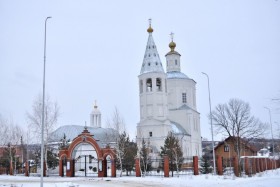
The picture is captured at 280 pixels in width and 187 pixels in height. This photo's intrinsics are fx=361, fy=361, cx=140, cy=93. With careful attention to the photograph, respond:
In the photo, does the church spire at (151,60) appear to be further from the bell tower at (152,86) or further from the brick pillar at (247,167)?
the brick pillar at (247,167)

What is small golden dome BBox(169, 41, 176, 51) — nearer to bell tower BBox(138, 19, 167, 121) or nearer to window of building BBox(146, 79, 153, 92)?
bell tower BBox(138, 19, 167, 121)

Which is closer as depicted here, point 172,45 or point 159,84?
point 159,84

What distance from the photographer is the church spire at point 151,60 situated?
172ft

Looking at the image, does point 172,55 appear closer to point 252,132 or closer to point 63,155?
point 252,132

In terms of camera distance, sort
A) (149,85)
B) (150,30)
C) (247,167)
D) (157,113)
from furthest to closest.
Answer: (150,30) → (149,85) → (157,113) → (247,167)

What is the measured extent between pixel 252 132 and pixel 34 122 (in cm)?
2461

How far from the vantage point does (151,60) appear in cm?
5312

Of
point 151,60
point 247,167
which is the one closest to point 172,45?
point 151,60

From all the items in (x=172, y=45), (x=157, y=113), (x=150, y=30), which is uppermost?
(x=172, y=45)

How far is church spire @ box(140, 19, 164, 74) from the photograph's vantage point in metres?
52.5

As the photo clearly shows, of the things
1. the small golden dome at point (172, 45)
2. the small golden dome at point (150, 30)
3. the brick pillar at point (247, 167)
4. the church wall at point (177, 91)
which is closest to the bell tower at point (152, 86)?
the small golden dome at point (150, 30)

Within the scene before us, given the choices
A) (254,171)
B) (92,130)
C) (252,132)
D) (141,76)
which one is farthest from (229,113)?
(92,130)

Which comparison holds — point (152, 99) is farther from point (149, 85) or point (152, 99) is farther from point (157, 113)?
point (149, 85)

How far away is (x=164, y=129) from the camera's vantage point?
51938mm
